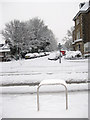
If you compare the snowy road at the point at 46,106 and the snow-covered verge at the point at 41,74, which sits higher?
the snow-covered verge at the point at 41,74

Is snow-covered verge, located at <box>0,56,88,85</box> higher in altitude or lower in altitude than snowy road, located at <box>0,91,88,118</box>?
higher

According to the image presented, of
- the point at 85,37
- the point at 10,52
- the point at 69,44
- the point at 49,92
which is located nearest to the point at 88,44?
the point at 85,37

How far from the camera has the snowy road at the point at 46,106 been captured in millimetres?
4137

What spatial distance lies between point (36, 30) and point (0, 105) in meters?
39.5

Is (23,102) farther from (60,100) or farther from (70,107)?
(70,107)

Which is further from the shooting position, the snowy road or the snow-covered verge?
the snow-covered verge

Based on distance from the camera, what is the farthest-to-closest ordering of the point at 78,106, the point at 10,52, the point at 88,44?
the point at 10,52, the point at 88,44, the point at 78,106

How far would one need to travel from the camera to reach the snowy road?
163 inches

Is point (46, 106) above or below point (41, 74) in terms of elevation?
below

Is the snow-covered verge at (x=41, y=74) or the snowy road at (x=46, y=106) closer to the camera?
the snowy road at (x=46, y=106)

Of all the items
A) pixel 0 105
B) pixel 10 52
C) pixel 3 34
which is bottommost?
pixel 0 105

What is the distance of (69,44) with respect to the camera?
183ft

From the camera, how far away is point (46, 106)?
473 centimetres

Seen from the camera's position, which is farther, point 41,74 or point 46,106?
point 41,74
